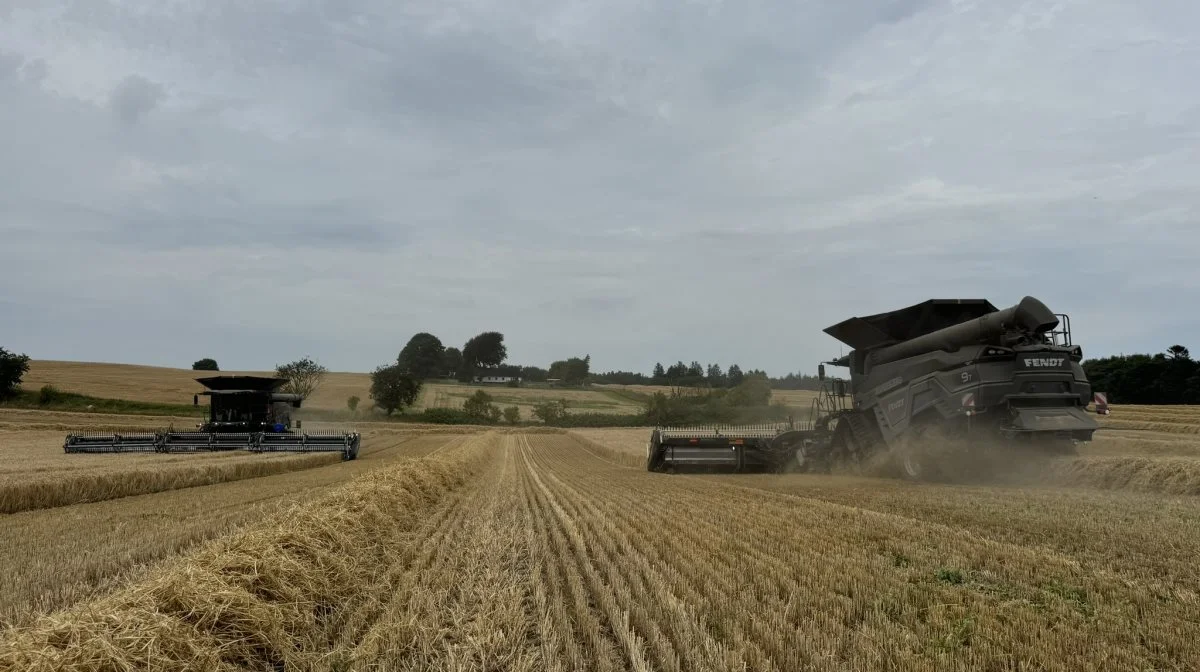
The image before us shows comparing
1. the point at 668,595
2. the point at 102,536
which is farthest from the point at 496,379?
the point at 668,595

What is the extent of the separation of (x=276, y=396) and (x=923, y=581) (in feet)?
97.7

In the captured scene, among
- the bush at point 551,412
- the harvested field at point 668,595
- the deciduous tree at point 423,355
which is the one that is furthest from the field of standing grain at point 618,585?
the deciduous tree at point 423,355

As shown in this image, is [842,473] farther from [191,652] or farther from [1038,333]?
[191,652]

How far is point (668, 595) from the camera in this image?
5.29 meters

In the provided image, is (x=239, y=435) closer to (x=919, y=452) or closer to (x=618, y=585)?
(x=919, y=452)

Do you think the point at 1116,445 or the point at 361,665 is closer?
the point at 361,665

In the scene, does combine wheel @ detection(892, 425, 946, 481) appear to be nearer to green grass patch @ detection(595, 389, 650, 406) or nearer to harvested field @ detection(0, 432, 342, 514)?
harvested field @ detection(0, 432, 342, 514)

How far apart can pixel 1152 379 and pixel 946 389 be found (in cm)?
4711

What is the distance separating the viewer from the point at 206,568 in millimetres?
4852

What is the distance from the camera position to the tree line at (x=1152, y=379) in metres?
46.2

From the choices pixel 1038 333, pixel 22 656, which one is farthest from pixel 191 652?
pixel 1038 333

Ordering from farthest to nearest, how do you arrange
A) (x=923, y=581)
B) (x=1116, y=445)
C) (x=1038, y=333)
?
(x=1116, y=445) < (x=1038, y=333) < (x=923, y=581)

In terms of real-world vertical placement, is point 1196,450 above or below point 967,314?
below

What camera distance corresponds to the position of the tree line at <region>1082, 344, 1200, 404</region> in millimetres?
46250
